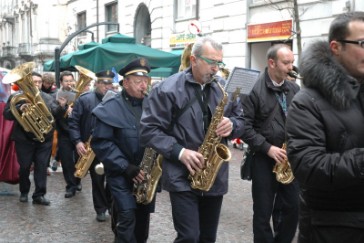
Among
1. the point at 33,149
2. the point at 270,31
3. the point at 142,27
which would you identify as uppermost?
the point at 142,27

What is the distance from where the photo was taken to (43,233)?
619cm

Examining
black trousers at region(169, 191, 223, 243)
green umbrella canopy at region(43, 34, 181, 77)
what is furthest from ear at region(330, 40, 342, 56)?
green umbrella canopy at region(43, 34, 181, 77)

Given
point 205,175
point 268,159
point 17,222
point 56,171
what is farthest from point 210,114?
point 56,171

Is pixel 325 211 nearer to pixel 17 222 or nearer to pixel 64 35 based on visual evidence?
pixel 17 222

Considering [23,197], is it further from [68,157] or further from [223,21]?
[223,21]

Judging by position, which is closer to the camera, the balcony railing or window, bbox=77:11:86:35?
window, bbox=77:11:86:35

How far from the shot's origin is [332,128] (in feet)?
8.19

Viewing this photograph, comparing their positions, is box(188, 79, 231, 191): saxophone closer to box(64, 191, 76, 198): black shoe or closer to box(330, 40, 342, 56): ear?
box(330, 40, 342, 56): ear

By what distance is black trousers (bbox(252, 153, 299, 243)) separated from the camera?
4.73 metres

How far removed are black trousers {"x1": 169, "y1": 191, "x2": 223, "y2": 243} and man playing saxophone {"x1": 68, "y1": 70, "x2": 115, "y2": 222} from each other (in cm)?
269

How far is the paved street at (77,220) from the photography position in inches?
238

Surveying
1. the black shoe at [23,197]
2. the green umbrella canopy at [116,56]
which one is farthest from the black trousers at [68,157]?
the green umbrella canopy at [116,56]

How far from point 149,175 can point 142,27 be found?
72.6ft

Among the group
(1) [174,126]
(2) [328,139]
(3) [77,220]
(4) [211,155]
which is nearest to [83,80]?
(3) [77,220]
